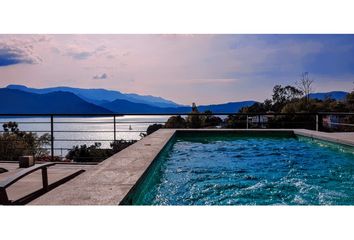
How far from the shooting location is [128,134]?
570 centimetres

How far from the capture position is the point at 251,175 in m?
4.11

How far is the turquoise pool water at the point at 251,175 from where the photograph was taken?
124 inches

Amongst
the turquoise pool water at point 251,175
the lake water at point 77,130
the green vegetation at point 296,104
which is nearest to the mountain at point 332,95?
the green vegetation at point 296,104

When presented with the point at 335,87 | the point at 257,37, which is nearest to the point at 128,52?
the point at 257,37

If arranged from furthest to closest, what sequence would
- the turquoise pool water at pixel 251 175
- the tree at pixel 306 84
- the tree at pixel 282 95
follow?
1. the tree at pixel 282 95
2. the tree at pixel 306 84
3. the turquoise pool water at pixel 251 175

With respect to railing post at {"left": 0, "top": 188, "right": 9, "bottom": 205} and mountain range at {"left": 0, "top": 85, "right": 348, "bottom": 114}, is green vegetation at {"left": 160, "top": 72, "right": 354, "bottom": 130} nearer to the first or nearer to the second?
mountain range at {"left": 0, "top": 85, "right": 348, "bottom": 114}

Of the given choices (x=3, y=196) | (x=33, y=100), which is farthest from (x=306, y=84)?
(x=3, y=196)

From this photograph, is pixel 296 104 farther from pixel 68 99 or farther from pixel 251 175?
pixel 251 175

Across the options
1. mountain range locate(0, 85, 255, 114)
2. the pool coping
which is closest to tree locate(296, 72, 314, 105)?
mountain range locate(0, 85, 255, 114)

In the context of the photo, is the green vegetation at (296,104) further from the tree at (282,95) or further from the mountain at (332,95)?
the mountain at (332,95)

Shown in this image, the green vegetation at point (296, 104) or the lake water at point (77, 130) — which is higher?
the green vegetation at point (296, 104)
